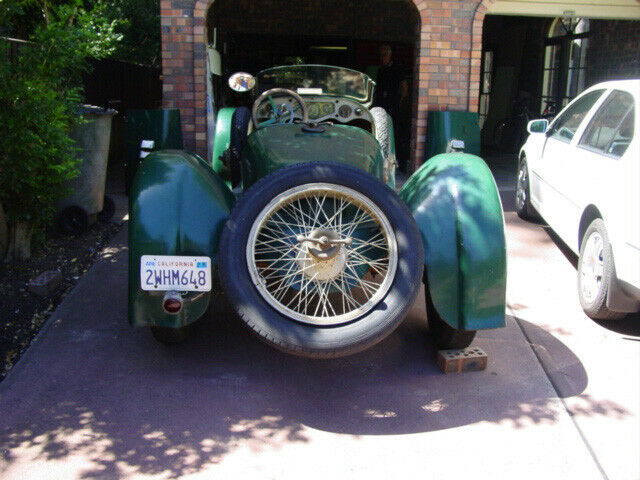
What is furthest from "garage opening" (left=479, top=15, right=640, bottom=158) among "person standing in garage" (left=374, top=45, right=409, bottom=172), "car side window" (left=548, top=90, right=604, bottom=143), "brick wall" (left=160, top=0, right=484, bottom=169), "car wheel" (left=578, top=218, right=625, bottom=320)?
"car wheel" (left=578, top=218, right=625, bottom=320)

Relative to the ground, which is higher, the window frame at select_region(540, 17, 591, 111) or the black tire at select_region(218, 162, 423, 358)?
the window frame at select_region(540, 17, 591, 111)

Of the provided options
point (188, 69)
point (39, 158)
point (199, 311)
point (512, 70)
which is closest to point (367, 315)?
point (199, 311)

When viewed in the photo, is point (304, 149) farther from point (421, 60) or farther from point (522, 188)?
point (421, 60)

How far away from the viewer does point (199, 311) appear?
3.65 metres

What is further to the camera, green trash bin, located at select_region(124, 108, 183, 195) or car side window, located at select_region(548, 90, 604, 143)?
Result: green trash bin, located at select_region(124, 108, 183, 195)

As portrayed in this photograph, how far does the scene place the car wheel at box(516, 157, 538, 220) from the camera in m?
7.40

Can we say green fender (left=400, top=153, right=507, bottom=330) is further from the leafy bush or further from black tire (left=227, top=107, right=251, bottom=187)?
the leafy bush

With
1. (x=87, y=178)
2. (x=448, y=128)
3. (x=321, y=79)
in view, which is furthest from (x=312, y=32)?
(x=87, y=178)

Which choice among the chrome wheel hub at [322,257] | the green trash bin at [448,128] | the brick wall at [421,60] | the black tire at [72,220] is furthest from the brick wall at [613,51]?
the chrome wheel hub at [322,257]

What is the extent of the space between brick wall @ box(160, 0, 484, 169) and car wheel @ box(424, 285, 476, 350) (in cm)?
455

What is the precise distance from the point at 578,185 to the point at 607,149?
40cm

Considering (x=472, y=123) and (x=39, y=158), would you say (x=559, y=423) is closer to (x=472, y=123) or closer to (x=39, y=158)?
(x=39, y=158)

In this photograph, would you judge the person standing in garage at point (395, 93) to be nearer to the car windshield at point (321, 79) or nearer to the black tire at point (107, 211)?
the car windshield at point (321, 79)

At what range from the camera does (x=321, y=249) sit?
3518 mm
